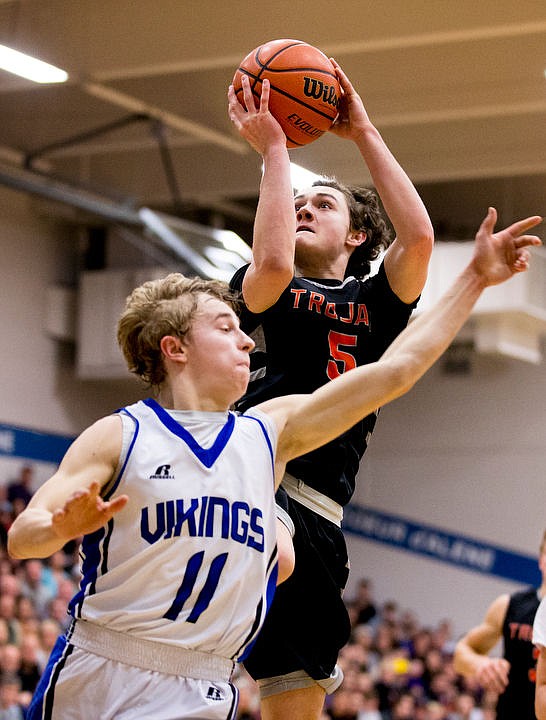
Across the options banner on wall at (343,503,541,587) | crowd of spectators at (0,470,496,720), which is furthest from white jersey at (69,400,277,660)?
banner on wall at (343,503,541,587)

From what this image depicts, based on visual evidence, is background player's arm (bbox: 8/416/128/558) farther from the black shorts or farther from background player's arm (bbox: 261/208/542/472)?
the black shorts

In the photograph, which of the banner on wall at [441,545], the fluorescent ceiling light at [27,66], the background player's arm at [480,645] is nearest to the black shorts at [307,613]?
the background player's arm at [480,645]

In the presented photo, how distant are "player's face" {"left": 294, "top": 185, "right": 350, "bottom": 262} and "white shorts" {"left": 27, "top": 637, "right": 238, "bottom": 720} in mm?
1859

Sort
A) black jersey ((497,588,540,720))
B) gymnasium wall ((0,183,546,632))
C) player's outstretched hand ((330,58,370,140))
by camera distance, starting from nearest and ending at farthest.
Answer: player's outstretched hand ((330,58,370,140)) < black jersey ((497,588,540,720)) < gymnasium wall ((0,183,546,632))

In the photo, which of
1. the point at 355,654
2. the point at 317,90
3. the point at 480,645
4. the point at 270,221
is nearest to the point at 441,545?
the point at 355,654

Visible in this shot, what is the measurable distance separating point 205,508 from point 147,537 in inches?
6.6

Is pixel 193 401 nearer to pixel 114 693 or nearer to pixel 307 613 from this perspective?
pixel 114 693

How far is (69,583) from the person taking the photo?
1474 centimetres

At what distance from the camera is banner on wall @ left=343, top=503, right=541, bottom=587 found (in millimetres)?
19453

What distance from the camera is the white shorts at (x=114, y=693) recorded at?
3025 millimetres

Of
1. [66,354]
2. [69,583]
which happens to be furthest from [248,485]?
[66,354]

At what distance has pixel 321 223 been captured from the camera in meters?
4.45

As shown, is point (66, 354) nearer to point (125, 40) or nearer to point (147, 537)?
point (125, 40)

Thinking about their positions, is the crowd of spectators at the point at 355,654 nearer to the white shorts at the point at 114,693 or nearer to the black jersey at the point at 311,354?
the black jersey at the point at 311,354
